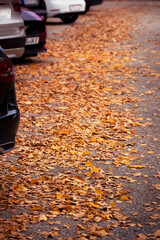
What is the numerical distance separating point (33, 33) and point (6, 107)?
19.9 feet

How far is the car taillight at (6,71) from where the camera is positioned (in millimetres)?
4445

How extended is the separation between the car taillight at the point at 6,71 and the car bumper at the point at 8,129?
0.34m

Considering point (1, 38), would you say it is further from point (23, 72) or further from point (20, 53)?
point (23, 72)

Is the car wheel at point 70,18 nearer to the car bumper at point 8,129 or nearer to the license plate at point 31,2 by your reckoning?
the license plate at point 31,2

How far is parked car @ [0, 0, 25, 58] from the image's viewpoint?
8.80 meters

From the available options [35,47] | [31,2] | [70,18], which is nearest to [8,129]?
[35,47]

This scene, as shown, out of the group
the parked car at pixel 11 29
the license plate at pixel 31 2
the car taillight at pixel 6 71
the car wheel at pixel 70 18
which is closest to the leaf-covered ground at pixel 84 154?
the parked car at pixel 11 29

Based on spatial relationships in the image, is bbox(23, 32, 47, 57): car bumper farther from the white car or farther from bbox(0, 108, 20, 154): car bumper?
the white car

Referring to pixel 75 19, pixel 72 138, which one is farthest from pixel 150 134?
pixel 75 19

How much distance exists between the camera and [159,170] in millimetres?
5117

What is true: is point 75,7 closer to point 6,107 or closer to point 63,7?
point 63,7

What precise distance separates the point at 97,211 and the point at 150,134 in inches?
92.5

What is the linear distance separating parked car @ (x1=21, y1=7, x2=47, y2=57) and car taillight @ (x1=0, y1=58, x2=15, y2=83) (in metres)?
5.76

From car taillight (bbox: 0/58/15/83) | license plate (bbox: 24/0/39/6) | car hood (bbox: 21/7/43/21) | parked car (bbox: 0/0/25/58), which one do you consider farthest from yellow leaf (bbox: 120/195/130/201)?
license plate (bbox: 24/0/39/6)
